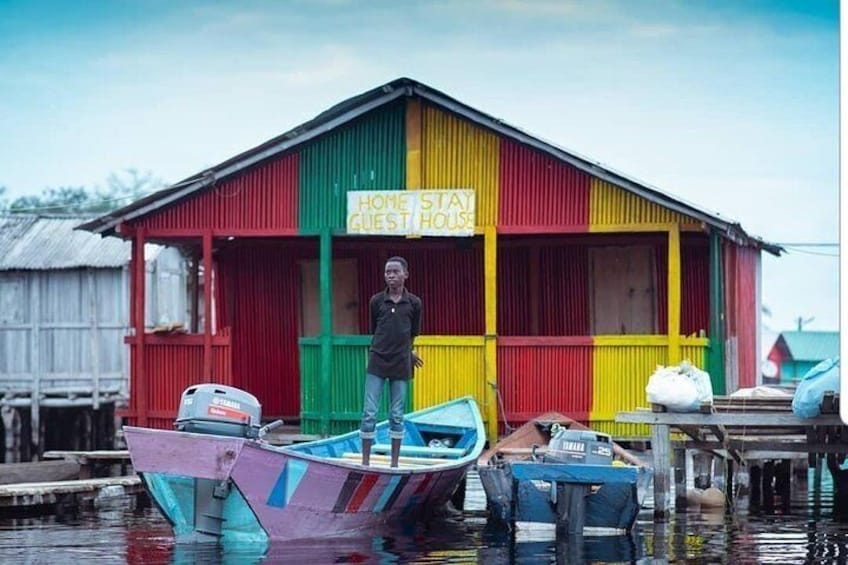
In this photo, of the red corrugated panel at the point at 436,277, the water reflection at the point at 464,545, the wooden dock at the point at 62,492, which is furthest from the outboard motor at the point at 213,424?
the red corrugated panel at the point at 436,277

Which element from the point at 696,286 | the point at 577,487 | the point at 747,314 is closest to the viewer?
the point at 577,487

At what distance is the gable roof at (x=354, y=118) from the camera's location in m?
21.8

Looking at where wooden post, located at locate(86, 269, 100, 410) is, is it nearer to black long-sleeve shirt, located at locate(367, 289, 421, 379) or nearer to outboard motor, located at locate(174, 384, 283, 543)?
black long-sleeve shirt, located at locate(367, 289, 421, 379)

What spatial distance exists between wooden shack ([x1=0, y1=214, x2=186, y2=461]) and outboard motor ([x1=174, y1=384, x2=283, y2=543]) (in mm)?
15537

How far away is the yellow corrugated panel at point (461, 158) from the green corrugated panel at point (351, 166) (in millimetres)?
333

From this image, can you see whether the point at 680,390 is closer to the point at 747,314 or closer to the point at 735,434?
the point at 735,434

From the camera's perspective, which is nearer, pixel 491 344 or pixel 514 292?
pixel 491 344

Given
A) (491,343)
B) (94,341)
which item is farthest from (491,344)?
(94,341)

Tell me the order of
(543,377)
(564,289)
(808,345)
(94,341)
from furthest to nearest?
(808,345) → (94,341) → (564,289) → (543,377)

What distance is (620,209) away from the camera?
22109 millimetres

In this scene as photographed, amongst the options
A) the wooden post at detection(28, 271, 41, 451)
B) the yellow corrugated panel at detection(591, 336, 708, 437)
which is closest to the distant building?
the wooden post at detection(28, 271, 41, 451)

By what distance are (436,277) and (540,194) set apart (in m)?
3.39

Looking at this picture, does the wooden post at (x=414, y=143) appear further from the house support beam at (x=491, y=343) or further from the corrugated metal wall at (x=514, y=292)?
the corrugated metal wall at (x=514, y=292)

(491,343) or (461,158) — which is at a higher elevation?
(461,158)
